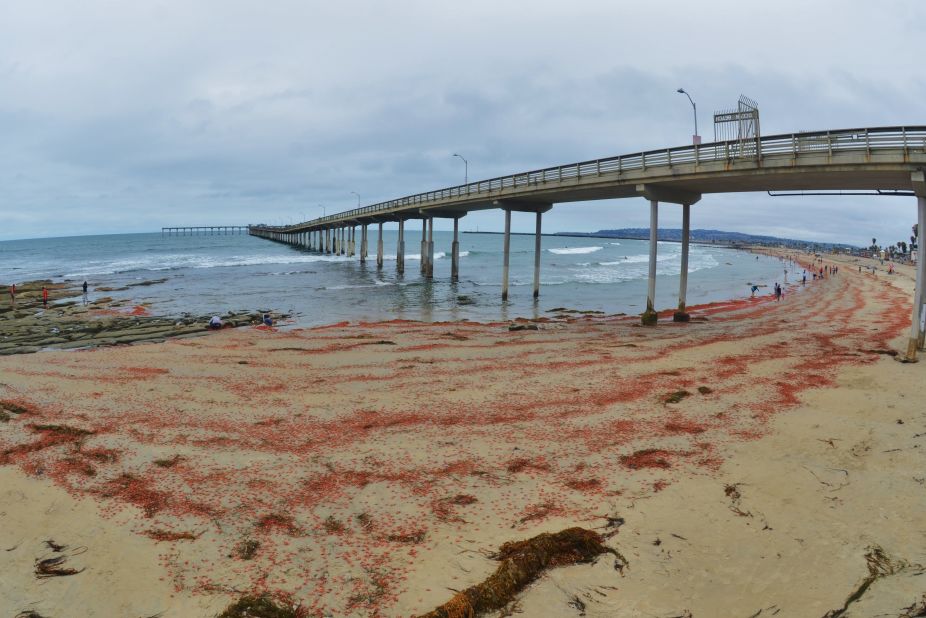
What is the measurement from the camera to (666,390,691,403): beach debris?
1181 cm

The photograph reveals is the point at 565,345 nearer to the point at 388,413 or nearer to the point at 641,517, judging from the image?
the point at 388,413

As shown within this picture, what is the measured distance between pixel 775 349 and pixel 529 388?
10.1m

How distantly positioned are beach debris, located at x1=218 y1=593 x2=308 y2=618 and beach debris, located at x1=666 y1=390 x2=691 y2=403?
30.2ft

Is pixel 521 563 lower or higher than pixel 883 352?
lower

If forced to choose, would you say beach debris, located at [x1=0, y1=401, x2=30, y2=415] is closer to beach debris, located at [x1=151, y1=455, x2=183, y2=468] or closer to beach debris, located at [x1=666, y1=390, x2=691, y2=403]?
beach debris, located at [x1=151, y1=455, x2=183, y2=468]

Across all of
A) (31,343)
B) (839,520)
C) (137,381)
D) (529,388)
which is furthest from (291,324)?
(839,520)

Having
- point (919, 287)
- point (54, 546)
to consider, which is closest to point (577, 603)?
point (54, 546)

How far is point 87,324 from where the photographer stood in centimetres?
A: 2677

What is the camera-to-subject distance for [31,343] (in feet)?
73.0

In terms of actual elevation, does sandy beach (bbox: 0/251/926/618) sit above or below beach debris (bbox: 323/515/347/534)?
above

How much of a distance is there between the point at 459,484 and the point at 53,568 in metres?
→ 4.92

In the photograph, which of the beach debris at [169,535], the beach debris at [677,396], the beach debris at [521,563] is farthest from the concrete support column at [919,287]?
the beach debris at [169,535]

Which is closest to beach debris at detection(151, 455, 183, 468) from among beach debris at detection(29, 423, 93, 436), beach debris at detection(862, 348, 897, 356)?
beach debris at detection(29, 423, 93, 436)

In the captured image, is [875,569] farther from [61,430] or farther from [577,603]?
[61,430]
